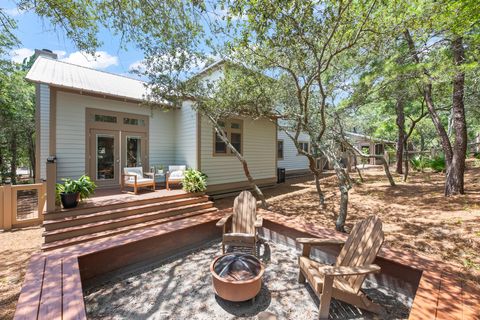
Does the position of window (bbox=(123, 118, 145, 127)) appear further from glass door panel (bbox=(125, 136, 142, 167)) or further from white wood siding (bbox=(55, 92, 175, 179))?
glass door panel (bbox=(125, 136, 142, 167))

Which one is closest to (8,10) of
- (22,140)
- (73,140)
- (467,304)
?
(73,140)

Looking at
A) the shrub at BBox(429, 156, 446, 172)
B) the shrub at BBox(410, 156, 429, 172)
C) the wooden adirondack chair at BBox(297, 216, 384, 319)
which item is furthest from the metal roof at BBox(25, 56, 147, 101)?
the shrub at BBox(410, 156, 429, 172)

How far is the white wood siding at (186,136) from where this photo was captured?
7673 millimetres

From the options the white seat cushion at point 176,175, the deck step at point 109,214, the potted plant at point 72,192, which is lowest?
the deck step at point 109,214

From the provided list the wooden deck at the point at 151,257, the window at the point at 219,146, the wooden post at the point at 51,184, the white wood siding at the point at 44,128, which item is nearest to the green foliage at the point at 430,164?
the window at the point at 219,146

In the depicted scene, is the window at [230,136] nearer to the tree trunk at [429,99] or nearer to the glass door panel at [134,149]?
the glass door panel at [134,149]

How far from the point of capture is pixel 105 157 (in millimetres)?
7168

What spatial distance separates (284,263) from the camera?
348 cm

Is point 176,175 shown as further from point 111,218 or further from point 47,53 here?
point 47,53

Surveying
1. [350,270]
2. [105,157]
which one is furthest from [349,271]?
[105,157]

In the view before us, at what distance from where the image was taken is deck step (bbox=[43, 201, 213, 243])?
412 centimetres

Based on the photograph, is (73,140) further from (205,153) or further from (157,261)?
(157,261)

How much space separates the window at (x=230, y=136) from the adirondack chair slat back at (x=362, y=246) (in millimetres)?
6033

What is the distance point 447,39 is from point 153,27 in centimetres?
707
